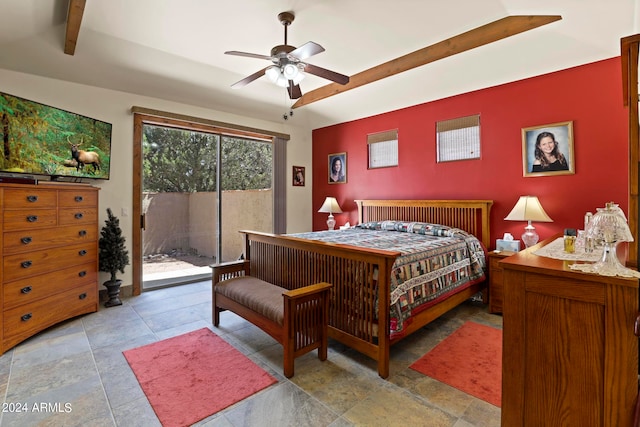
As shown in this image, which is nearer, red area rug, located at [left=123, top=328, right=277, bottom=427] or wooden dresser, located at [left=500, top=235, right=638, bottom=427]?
wooden dresser, located at [left=500, top=235, right=638, bottom=427]

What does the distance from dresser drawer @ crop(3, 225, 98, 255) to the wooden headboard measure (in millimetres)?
3902

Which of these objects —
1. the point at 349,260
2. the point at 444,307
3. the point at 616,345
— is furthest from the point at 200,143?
the point at 616,345

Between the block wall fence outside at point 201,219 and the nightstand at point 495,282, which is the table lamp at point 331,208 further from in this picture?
the nightstand at point 495,282

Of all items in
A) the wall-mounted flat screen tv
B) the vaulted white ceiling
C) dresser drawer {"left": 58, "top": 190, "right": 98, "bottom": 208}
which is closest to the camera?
the vaulted white ceiling

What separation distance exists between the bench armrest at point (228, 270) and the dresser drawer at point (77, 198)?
1.56 metres

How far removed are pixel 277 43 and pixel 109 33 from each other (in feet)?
5.54

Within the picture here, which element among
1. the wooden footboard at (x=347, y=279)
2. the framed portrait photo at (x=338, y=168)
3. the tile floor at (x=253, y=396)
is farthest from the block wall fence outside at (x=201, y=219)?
the wooden footboard at (x=347, y=279)

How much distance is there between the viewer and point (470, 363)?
→ 238 cm

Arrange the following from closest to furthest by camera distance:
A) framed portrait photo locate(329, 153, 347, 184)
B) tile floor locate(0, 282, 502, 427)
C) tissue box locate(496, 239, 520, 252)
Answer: tile floor locate(0, 282, 502, 427)
tissue box locate(496, 239, 520, 252)
framed portrait photo locate(329, 153, 347, 184)

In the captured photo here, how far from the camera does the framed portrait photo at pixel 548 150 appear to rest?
335 cm

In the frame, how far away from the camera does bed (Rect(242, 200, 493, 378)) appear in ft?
7.23

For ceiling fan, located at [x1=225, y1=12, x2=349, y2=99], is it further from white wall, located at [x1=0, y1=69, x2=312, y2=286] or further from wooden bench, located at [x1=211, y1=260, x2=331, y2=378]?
white wall, located at [x1=0, y1=69, x2=312, y2=286]

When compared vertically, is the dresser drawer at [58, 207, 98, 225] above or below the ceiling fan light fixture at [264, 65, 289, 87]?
below

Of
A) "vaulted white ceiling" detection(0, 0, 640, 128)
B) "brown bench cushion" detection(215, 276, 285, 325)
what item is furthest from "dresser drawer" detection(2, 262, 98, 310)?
"vaulted white ceiling" detection(0, 0, 640, 128)
